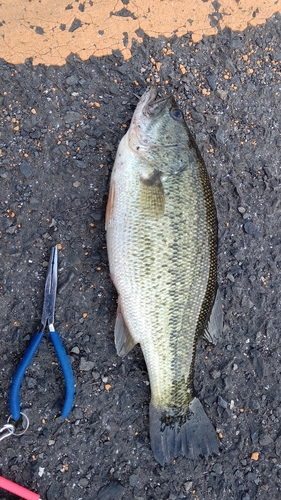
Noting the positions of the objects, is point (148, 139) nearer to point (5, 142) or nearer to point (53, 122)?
point (53, 122)

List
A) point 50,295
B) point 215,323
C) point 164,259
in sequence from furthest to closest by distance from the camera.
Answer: point 215,323
point 50,295
point 164,259

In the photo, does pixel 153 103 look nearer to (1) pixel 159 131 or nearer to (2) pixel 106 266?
(1) pixel 159 131

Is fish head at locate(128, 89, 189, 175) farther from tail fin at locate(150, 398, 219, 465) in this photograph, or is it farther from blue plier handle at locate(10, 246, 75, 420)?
tail fin at locate(150, 398, 219, 465)

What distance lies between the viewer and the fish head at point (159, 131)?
2469mm

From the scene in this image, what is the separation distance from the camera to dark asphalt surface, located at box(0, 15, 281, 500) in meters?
2.54

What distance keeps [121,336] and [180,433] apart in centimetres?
62

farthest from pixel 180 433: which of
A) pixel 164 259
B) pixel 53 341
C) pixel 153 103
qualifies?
pixel 153 103

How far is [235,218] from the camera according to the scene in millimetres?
2871

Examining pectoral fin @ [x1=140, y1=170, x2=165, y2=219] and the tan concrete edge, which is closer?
pectoral fin @ [x1=140, y1=170, x2=165, y2=219]

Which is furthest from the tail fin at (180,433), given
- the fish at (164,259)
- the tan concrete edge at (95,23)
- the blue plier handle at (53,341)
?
the tan concrete edge at (95,23)

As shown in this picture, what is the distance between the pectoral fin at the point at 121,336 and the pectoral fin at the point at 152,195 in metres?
0.54

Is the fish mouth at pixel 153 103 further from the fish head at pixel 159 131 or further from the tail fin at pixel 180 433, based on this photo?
the tail fin at pixel 180 433

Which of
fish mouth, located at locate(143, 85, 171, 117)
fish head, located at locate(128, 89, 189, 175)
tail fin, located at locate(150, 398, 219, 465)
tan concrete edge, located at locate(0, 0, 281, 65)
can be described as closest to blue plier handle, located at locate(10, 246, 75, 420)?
tail fin, located at locate(150, 398, 219, 465)

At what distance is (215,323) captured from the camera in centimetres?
263
